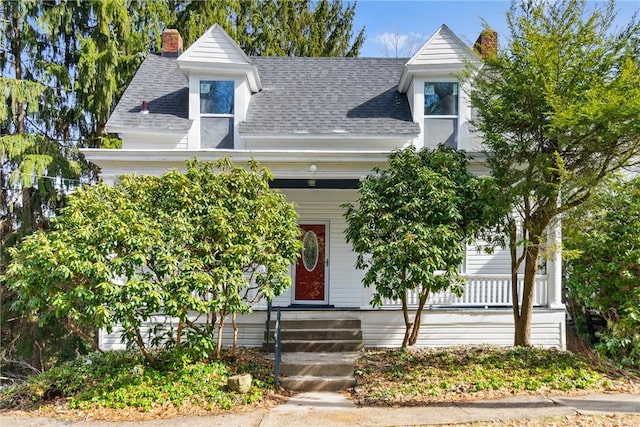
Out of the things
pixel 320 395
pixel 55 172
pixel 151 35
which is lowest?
pixel 320 395

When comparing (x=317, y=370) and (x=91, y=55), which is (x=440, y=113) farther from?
(x=91, y=55)

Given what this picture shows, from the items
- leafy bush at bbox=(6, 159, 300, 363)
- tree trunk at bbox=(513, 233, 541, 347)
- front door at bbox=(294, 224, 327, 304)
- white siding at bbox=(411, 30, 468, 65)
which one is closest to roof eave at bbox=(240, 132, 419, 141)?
white siding at bbox=(411, 30, 468, 65)

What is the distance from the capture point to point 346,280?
10633 millimetres

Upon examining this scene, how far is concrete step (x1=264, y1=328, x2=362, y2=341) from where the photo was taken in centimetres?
803

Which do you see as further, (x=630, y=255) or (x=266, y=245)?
(x=630, y=255)

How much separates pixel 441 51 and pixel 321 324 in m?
7.16

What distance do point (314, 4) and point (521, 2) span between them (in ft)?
60.6

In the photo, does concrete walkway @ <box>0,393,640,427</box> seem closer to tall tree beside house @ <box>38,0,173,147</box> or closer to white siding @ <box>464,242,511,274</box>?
white siding @ <box>464,242,511,274</box>

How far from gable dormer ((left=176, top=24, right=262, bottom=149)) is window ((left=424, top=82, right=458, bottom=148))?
4.55 meters

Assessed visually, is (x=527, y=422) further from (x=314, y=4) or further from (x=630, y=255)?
(x=314, y=4)

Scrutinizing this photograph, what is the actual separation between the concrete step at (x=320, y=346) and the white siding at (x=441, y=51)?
6890mm

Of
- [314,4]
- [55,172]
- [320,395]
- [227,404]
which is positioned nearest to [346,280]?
[320,395]

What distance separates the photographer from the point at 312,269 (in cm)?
1070

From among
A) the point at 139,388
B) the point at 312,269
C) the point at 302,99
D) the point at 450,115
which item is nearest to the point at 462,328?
the point at 312,269
